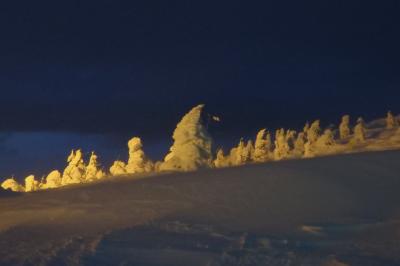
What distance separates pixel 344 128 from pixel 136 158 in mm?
24011

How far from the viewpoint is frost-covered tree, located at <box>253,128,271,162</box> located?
5928 cm

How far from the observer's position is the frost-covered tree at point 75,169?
64.0 meters

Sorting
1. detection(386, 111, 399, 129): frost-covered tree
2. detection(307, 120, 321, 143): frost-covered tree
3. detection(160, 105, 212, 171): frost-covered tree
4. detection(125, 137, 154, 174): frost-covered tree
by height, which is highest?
detection(386, 111, 399, 129): frost-covered tree

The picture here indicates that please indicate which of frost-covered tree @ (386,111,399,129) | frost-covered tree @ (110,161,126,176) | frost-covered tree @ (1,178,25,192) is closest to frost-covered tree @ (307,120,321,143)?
frost-covered tree @ (386,111,399,129)

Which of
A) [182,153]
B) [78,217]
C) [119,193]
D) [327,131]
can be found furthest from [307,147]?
[78,217]

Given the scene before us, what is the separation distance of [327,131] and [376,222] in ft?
139

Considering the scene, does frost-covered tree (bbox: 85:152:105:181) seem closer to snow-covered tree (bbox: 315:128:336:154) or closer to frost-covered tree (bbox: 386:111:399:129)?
snow-covered tree (bbox: 315:128:336:154)

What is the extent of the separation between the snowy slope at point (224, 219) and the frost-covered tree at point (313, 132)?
36.8 meters

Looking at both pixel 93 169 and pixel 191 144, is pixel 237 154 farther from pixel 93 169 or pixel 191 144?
pixel 191 144

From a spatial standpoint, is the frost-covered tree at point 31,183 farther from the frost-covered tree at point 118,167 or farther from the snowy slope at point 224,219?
the snowy slope at point 224,219

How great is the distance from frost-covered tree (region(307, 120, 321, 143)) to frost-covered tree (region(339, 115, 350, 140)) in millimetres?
7175

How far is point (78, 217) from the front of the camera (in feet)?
56.5

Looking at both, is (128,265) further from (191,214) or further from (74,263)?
(191,214)

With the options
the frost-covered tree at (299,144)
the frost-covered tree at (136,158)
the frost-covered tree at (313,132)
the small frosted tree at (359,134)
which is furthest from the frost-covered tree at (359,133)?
the frost-covered tree at (136,158)
